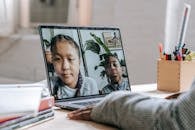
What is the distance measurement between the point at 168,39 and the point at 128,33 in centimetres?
22

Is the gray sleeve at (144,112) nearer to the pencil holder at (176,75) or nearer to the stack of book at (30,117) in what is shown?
the stack of book at (30,117)

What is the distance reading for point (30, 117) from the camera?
67cm

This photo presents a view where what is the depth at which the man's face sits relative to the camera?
98 centimetres

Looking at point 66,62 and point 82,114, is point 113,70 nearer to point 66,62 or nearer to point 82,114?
point 66,62

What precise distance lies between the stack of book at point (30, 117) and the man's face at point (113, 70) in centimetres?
28

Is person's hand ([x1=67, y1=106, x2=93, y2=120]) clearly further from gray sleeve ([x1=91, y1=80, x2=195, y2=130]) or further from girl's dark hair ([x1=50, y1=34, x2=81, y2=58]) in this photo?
girl's dark hair ([x1=50, y1=34, x2=81, y2=58])

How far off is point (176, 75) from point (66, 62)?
1.33 feet

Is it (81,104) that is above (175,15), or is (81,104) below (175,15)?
below

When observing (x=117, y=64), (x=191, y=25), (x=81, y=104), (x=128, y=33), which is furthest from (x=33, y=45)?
(x=81, y=104)

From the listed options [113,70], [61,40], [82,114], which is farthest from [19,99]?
[113,70]

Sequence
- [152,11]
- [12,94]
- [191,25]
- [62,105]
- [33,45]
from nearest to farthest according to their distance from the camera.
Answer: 1. [12,94]
2. [62,105]
3. [191,25]
4. [152,11]
5. [33,45]

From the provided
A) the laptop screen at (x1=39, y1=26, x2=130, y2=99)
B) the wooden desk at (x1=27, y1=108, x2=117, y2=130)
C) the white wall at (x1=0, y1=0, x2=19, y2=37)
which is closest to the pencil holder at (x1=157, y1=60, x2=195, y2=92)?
the laptop screen at (x1=39, y1=26, x2=130, y2=99)

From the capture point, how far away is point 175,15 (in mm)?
1569

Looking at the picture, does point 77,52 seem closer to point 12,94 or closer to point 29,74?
point 12,94
